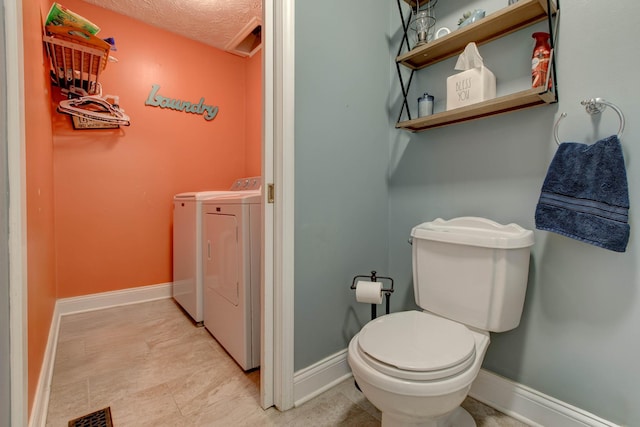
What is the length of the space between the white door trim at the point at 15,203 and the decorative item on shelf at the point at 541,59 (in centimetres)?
171

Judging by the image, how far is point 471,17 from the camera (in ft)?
4.17

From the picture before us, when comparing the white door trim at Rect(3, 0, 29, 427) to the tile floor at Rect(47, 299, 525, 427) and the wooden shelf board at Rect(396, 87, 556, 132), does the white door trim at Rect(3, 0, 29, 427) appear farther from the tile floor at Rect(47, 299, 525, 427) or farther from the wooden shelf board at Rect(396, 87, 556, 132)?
the wooden shelf board at Rect(396, 87, 556, 132)

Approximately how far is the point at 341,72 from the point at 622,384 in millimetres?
1670

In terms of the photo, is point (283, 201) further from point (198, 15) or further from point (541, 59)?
point (198, 15)

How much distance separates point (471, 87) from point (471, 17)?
316 millimetres

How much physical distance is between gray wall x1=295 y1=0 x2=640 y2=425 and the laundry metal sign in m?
1.89

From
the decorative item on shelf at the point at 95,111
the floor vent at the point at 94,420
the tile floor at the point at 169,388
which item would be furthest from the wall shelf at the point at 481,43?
the decorative item on shelf at the point at 95,111

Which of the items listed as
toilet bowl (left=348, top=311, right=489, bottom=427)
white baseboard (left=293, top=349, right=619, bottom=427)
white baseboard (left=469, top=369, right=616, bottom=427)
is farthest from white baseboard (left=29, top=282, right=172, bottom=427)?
white baseboard (left=469, top=369, right=616, bottom=427)

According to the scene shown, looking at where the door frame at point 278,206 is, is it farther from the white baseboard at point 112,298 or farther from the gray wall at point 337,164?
the white baseboard at point 112,298

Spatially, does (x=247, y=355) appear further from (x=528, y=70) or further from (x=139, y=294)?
(x=528, y=70)

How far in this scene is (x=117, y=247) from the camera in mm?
2465

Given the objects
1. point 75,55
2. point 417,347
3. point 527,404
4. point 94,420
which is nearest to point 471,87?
point 417,347

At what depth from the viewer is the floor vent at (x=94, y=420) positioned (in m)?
1.18

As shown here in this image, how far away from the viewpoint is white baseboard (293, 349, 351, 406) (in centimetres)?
132
